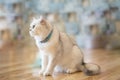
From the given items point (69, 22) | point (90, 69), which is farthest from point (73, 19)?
point (90, 69)

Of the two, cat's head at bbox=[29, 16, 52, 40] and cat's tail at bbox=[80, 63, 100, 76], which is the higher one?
cat's head at bbox=[29, 16, 52, 40]

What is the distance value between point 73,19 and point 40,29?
283 cm

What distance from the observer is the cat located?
1.83 metres

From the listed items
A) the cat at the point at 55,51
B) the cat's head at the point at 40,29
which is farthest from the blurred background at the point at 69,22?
the cat's head at the point at 40,29

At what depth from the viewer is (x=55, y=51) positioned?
1.87 meters

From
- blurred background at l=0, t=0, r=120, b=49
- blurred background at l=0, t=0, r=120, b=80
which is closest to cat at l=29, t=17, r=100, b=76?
blurred background at l=0, t=0, r=120, b=80

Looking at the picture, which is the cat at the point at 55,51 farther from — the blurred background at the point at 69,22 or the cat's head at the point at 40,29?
the blurred background at the point at 69,22

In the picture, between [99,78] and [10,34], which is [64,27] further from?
[99,78]

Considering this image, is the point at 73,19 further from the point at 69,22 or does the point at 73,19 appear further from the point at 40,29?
the point at 40,29

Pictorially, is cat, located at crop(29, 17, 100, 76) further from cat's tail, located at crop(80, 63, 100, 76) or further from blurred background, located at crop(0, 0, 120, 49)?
blurred background, located at crop(0, 0, 120, 49)

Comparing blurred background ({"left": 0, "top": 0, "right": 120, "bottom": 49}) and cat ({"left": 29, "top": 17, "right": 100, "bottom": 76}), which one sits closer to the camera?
cat ({"left": 29, "top": 17, "right": 100, "bottom": 76})

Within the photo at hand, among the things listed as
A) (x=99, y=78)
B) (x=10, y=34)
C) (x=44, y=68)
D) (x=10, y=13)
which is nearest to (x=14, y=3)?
(x=10, y=13)

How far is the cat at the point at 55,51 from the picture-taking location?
6.01 feet

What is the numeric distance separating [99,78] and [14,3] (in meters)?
3.54
